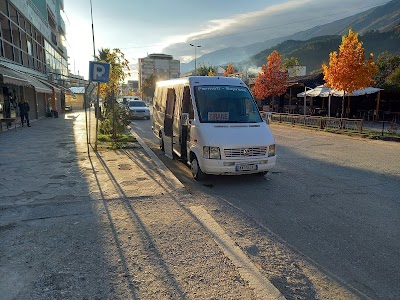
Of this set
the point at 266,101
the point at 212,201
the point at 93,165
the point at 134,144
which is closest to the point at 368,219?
the point at 212,201

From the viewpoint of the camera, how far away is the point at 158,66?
153 metres

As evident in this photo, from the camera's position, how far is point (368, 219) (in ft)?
15.5

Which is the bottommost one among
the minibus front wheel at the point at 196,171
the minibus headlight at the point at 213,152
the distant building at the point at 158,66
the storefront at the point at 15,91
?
the minibus front wheel at the point at 196,171

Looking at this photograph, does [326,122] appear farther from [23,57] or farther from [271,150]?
[23,57]

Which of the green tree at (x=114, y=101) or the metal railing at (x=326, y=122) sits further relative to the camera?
the metal railing at (x=326, y=122)

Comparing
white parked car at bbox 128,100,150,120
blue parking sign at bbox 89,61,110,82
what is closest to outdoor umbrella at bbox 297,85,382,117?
white parked car at bbox 128,100,150,120

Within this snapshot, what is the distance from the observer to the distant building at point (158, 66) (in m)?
151

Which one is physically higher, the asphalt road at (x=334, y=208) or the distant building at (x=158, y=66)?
the distant building at (x=158, y=66)

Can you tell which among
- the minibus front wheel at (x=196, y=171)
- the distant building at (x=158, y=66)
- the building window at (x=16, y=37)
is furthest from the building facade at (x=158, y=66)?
the minibus front wheel at (x=196, y=171)

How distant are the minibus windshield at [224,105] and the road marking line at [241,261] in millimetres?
2990

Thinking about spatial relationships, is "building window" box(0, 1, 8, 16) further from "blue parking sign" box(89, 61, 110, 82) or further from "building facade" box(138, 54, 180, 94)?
"building facade" box(138, 54, 180, 94)

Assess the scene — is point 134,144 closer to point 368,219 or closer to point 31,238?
point 31,238

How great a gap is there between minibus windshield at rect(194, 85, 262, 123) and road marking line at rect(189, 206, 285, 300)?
2.99 m

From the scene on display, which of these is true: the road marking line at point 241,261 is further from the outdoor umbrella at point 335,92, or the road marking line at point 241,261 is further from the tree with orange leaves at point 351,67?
the outdoor umbrella at point 335,92
